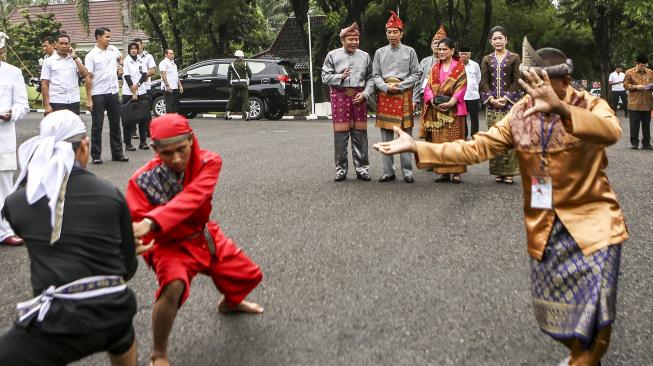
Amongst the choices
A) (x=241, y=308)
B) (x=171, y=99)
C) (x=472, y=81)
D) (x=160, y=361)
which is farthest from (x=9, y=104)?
(x=171, y=99)

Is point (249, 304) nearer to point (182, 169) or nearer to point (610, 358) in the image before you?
point (182, 169)

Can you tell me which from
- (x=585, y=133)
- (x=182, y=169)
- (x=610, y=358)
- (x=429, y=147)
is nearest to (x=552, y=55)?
(x=585, y=133)

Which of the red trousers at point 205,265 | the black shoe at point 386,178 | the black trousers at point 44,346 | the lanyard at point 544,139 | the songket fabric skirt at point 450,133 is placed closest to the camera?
the black trousers at point 44,346

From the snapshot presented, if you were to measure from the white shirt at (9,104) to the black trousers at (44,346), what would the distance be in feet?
14.3

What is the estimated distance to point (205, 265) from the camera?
4.31 m

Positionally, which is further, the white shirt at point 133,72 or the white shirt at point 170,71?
the white shirt at point 170,71

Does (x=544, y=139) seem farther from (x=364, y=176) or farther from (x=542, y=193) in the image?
(x=364, y=176)

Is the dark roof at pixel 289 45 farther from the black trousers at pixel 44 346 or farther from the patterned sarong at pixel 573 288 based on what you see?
the black trousers at pixel 44 346

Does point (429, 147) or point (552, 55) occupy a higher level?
point (552, 55)

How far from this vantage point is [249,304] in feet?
16.1

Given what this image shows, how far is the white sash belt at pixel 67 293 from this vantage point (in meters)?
3.02

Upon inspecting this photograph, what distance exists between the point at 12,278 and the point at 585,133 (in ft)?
14.4

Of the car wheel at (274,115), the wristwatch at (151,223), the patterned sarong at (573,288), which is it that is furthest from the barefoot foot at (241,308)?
the car wheel at (274,115)

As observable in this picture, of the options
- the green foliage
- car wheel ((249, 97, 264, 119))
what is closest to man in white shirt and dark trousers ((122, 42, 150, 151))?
car wheel ((249, 97, 264, 119))
